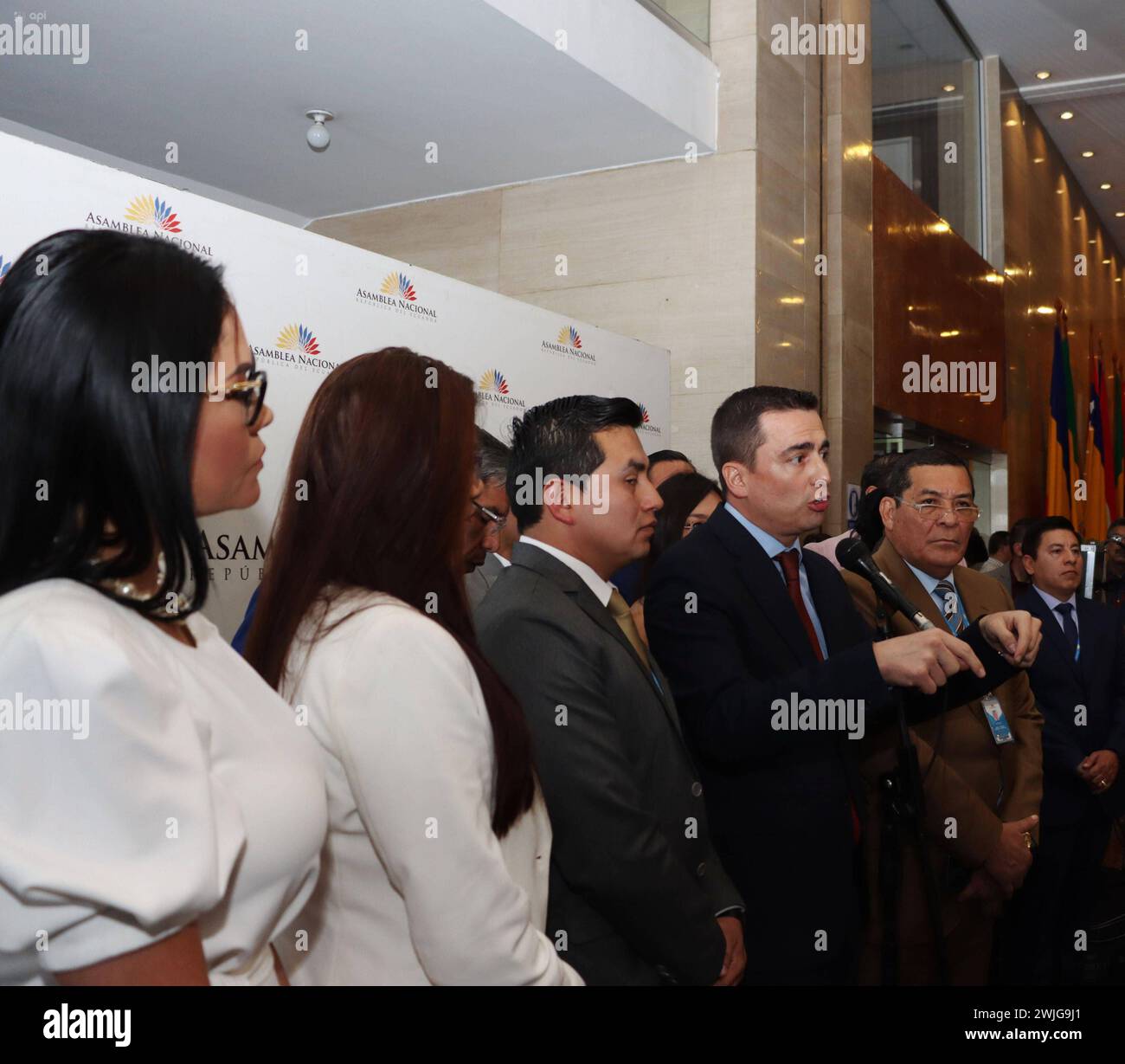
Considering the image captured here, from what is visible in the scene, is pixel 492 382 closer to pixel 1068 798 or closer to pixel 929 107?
pixel 1068 798

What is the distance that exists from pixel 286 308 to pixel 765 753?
1989mm

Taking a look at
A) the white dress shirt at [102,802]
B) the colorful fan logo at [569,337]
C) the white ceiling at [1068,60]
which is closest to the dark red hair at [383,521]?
the white dress shirt at [102,802]

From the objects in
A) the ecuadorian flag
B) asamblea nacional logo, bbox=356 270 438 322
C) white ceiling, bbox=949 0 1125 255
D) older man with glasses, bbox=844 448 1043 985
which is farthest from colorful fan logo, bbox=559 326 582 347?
the ecuadorian flag

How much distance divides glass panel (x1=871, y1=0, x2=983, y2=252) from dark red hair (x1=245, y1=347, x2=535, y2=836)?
22.4 ft

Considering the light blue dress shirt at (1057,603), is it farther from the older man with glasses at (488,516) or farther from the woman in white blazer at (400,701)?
the woman in white blazer at (400,701)

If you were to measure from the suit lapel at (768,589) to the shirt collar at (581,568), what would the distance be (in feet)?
1.24

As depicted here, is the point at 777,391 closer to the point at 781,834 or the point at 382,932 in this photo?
the point at 781,834

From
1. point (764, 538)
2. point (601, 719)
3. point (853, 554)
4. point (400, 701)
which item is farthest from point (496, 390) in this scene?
point (400, 701)

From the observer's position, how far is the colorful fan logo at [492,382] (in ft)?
14.2

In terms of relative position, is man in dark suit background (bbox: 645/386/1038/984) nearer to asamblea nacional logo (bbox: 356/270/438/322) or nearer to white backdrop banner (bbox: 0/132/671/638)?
white backdrop banner (bbox: 0/132/671/638)

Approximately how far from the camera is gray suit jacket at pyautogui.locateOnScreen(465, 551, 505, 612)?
10.9ft

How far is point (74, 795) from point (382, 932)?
559 mm

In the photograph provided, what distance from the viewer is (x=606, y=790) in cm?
183

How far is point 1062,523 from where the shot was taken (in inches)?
185
